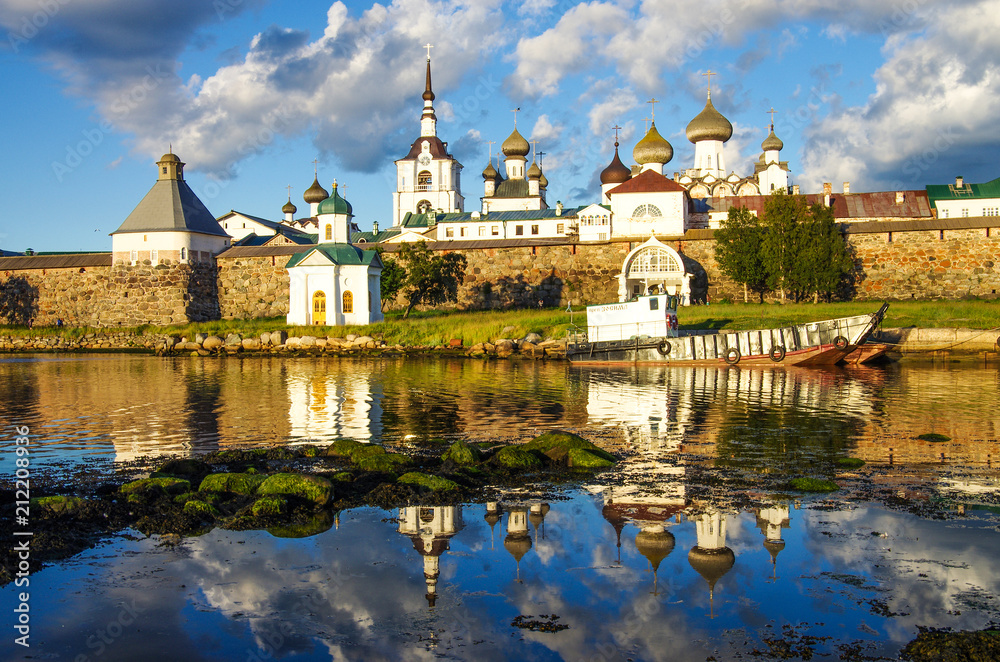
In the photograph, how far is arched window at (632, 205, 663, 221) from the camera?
145 feet

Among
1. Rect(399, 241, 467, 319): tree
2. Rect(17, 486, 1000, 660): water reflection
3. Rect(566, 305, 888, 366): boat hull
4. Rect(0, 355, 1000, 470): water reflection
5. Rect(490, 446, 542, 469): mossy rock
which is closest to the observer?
Rect(17, 486, 1000, 660): water reflection

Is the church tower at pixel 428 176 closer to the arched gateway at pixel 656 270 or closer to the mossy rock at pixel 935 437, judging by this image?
the arched gateway at pixel 656 270

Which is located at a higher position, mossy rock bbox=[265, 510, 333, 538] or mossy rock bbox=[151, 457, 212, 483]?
mossy rock bbox=[151, 457, 212, 483]

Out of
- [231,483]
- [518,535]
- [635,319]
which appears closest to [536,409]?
[231,483]

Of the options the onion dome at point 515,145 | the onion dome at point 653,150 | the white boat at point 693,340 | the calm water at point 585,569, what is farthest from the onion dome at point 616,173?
the calm water at point 585,569

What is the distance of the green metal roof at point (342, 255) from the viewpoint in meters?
38.5

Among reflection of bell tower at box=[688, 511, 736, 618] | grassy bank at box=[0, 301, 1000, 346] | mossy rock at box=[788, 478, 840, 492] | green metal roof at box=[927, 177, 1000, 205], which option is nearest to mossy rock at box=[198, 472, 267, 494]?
reflection of bell tower at box=[688, 511, 736, 618]

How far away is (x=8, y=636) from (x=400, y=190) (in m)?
77.1

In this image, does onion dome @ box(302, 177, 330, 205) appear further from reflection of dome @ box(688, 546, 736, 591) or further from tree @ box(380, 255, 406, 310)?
reflection of dome @ box(688, 546, 736, 591)

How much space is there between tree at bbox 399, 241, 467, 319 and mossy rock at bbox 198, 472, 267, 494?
103ft

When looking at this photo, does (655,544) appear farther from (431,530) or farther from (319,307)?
(319,307)

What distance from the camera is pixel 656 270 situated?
4016 centimetres

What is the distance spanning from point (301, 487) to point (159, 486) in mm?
1659

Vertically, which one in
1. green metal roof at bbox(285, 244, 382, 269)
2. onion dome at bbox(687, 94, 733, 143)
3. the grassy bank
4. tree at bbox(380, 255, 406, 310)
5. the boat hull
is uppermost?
onion dome at bbox(687, 94, 733, 143)
